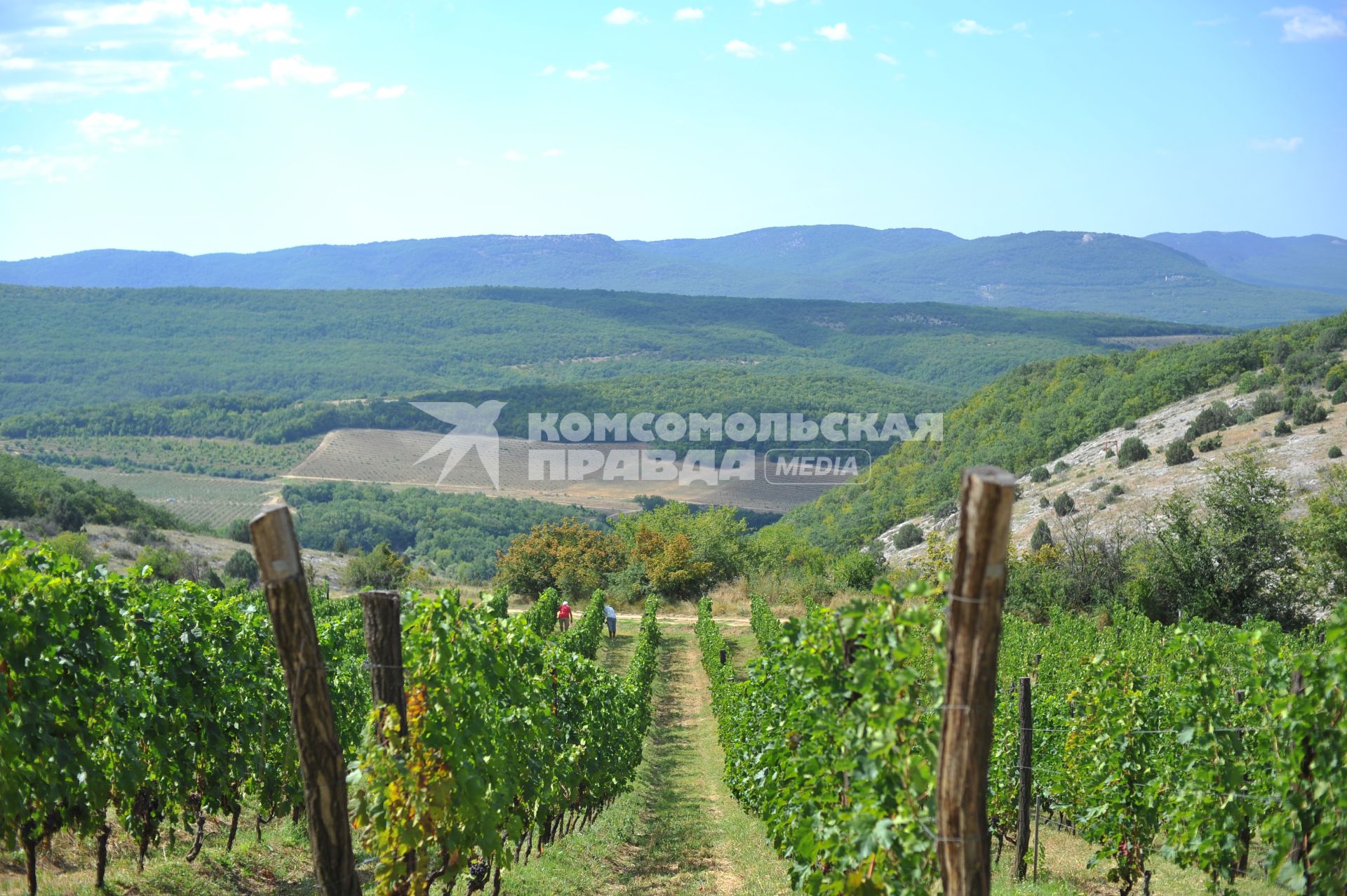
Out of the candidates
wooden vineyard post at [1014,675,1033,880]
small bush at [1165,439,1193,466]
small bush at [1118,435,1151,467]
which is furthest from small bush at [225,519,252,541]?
wooden vineyard post at [1014,675,1033,880]

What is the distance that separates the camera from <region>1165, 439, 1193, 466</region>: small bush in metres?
33.6

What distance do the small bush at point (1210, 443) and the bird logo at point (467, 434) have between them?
5198cm

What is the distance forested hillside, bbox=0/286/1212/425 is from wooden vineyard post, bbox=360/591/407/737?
81.0m

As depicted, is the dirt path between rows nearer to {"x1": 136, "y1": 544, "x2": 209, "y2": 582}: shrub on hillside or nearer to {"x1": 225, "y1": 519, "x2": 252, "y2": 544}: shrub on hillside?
{"x1": 136, "y1": 544, "x2": 209, "y2": 582}: shrub on hillside

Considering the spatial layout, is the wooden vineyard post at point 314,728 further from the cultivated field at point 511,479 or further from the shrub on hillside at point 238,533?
the cultivated field at point 511,479

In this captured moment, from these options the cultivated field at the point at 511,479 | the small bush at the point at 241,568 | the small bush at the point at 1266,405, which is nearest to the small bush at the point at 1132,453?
the small bush at the point at 1266,405

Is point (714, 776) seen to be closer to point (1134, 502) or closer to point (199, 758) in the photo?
point (199, 758)

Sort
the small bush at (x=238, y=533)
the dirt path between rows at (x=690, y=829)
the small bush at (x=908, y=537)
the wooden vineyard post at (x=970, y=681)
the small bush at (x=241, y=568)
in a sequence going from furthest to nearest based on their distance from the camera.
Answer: the small bush at (x=238, y=533) → the small bush at (x=908, y=537) → the small bush at (x=241, y=568) → the dirt path between rows at (x=690, y=829) → the wooden vineyard post at (x=970, y=681)

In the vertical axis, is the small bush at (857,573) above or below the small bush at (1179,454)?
below

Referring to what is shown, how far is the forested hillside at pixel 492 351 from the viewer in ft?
299

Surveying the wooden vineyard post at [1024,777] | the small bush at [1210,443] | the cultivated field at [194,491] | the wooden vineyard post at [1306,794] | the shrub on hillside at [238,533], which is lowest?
the cultivated field at [194,491]

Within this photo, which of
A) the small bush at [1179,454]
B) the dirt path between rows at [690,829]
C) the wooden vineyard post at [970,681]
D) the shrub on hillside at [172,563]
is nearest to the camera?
the wooden vineyard post at [970,681]

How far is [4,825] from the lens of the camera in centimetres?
480

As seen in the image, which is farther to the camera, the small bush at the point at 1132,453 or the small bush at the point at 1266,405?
the small bush at the point at 1132,453
